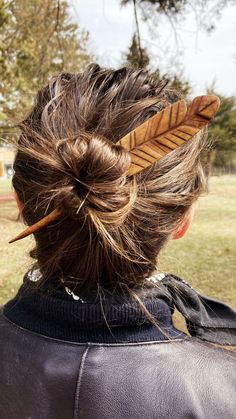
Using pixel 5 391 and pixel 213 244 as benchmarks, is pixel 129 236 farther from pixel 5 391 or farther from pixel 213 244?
pixel 213 244

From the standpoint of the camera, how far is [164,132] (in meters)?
0.78

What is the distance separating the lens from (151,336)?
798mm

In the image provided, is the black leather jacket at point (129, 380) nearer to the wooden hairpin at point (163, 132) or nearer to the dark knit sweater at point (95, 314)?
the dark knit sweater at point (95, 314)

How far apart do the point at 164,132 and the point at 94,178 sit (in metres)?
0.15

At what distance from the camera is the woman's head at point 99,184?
75cm

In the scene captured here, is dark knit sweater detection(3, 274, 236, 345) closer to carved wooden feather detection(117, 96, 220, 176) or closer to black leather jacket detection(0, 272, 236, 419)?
black leather jacket detection(0, 272, 236, 419)

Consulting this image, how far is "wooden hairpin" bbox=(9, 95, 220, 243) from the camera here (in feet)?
2.52

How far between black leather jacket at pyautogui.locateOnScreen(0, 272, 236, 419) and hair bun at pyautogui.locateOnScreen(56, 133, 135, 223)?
0.21 meters

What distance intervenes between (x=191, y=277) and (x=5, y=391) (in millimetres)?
4599

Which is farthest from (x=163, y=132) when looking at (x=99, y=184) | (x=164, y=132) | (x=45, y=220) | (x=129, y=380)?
(x=129, y=380)

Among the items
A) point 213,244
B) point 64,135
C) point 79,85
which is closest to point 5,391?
point 64,135

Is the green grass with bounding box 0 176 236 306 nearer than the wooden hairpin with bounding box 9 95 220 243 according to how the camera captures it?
No

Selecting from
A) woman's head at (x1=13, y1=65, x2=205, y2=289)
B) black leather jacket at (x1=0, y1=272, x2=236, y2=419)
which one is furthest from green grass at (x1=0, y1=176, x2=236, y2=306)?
black leather jacket at (x1=0, y1=272, x2=236, y2=419)

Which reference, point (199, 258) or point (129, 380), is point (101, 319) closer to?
point (129, 380)
